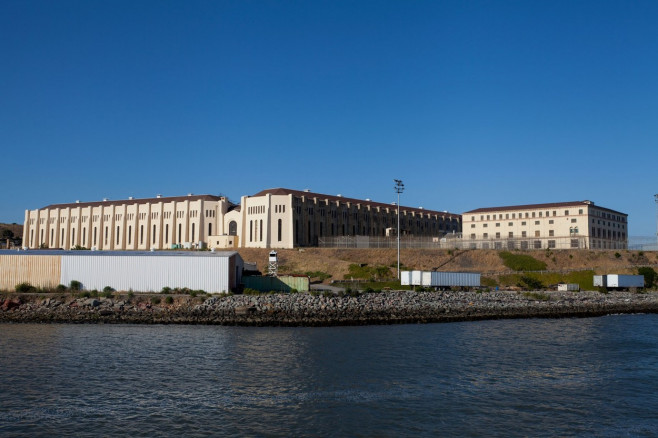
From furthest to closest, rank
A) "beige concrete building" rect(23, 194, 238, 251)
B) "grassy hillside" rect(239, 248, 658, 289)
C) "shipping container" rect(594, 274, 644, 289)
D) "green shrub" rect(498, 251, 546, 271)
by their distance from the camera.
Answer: "beige concrete building" rect(23, 194, 238, 251), "green shrub" rect(498, 251, 546, 271), "grassy hillside" rect(239, 248, 658, 289), "shipping container" rect(594, 274, 644, 289)

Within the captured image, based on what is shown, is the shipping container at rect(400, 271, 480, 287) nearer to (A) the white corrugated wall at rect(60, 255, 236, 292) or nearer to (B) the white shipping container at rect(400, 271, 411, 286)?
(B) the white shipping container at rect(400, 271, 411, 286)

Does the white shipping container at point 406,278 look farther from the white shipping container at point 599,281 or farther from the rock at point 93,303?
the rock at point 93,303

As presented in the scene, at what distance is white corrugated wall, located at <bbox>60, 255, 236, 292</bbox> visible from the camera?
45469 millimetres

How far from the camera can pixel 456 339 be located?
32.2 meters

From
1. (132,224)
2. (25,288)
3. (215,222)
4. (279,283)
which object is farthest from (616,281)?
(132,224)

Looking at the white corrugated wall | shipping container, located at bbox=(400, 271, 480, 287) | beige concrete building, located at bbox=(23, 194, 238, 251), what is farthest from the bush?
beige concrete building, located at bbox=(23, 194, 238, 251)

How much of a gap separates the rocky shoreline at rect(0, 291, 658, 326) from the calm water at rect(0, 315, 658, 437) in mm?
5102

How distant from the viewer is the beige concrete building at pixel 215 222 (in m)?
88.9

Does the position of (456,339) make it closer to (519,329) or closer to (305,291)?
(519,329)

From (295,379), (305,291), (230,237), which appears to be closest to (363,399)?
(295,379)

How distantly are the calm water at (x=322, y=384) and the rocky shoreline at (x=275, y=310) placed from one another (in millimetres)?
5102

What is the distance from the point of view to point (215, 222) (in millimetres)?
95688

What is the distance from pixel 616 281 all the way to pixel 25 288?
62.6 meters

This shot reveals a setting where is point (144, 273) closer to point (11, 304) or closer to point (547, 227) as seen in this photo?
point (11, 304)
